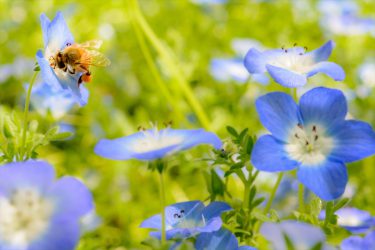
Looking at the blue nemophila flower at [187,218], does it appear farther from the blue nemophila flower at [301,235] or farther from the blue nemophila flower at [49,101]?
the blue nemophila flower at [49,101]

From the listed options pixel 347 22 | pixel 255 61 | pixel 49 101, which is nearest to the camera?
pixel 255 61

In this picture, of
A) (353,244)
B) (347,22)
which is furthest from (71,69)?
(347,22)

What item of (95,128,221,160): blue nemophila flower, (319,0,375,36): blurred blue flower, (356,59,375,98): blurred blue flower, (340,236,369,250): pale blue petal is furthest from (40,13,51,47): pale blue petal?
(319,0,375,36): blurred blue flower

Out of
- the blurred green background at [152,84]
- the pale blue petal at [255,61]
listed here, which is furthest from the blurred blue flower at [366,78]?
the pale blue petal at [255,61]

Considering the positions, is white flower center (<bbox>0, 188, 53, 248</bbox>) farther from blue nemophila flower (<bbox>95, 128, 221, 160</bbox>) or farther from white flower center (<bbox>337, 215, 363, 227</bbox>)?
white flower center (<bbox>337, 215, 363, 227</bbox>)

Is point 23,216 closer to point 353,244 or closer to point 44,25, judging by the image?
point 44,25

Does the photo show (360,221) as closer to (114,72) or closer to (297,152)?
(297,152)

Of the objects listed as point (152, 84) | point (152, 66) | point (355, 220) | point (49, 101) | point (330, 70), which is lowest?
point (355, 220)
